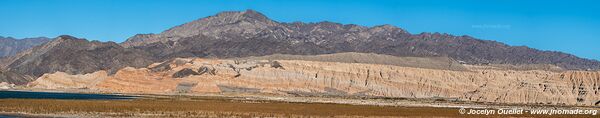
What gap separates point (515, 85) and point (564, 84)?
1148cm

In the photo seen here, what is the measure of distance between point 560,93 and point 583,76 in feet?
42.3

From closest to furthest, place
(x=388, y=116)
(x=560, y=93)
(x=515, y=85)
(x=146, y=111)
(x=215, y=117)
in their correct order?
(x=215, y=117) < (x=146, y=111) < (x=388, y=116) < (x=560, y=93) < (x=515, y=85)

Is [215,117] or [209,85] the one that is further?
[209,85]

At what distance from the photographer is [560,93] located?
17112 centimetres

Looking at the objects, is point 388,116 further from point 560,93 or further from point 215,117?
point 560,93

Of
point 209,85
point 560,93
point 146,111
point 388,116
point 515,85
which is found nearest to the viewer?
point 146,111

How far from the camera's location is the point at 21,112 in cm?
6950

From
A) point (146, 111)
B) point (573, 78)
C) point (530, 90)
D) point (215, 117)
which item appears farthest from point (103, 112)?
point (573, 78)

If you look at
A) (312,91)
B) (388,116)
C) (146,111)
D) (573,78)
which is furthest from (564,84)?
(146,111)

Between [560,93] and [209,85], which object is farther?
[209,85]

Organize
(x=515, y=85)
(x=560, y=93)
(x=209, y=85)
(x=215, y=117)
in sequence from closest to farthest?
1. (x=215, y=117)
2. (x=560, y=93)
3. (x=515, y=85)
4. (x=209, y=85)

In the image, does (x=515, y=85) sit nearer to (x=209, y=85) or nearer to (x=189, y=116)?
(x=209, y=85)

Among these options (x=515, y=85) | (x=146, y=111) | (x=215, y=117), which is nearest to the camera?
(x=215, y=117)

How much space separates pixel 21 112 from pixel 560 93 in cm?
12971
